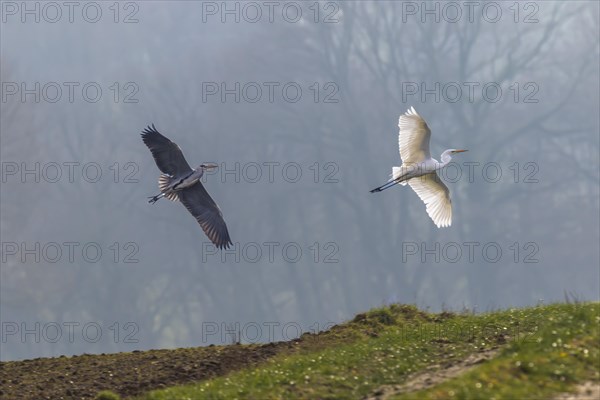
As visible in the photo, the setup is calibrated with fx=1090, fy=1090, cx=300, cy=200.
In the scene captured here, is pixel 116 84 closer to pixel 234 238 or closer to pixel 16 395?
pixel 234 238

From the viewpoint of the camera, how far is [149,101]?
66.4 metres

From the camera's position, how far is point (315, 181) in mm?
61438

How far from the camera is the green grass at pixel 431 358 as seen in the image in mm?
12039

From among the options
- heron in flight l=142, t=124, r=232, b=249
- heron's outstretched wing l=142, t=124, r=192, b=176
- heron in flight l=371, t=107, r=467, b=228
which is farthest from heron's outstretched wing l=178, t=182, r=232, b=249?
heron in flight l=371, t=107, r=467, b=228

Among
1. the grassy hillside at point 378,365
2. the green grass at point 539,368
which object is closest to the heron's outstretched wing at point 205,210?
the grassy hillside at point 378,365

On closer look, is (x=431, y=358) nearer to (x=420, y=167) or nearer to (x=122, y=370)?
(x=122, y=370)

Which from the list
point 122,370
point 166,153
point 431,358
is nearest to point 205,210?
point 166,153

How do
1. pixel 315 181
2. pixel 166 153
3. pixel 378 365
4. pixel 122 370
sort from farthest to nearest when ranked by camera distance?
1. pixel 315 181
2. pixel 166 153
3. pixel 122 370
4. pixel 378 365

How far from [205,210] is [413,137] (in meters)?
4.12

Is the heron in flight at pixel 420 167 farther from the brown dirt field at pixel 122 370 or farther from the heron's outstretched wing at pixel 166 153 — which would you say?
the brown dirt field at pixel 122 370

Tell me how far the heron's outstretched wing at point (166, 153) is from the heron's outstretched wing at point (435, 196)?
442cm

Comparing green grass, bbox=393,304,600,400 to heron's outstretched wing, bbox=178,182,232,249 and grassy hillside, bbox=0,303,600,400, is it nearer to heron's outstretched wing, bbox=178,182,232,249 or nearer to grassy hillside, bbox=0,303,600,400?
grassy hillside, bbox=0,303,600,400

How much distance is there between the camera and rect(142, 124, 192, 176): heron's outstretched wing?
2023cm

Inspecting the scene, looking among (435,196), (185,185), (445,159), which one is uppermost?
(445,159)
